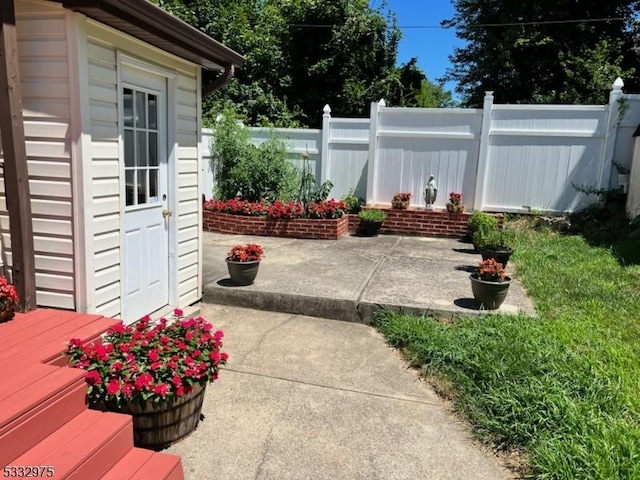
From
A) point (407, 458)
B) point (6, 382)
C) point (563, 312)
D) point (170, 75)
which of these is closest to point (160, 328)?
point (6, 382)

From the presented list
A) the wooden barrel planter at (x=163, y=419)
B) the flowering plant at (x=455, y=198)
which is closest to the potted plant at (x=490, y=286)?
the wooden barrel planter at (x=163, y=419)

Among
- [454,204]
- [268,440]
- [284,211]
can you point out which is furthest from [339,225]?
[268,440]

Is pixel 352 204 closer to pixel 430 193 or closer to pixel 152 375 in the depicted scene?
pixel 430 193

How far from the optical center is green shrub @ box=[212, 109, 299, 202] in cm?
953

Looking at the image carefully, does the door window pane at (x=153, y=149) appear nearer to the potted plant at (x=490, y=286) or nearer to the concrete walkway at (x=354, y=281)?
the concrete walkway at (x=354, y=281)

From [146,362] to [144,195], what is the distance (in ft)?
6.53

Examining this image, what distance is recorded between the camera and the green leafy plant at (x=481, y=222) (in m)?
7.51

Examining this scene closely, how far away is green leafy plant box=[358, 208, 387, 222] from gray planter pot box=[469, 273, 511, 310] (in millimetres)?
4182

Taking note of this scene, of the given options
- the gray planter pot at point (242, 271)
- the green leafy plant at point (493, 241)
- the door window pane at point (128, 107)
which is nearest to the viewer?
the door window pane at point (128, 107)

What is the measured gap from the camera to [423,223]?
9.05m

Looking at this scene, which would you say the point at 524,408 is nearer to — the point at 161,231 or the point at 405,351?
the point at 405,351

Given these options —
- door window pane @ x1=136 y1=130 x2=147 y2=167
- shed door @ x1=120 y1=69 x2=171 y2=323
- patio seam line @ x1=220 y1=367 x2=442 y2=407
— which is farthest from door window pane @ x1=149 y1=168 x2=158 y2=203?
patio seam line @ x1=220 y1=367 x2=442 y2=407

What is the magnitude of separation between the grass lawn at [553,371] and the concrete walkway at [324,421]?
20cm

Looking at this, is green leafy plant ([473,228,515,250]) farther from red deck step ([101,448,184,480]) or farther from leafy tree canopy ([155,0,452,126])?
leafy tree canopy ([155,0,452,126])
